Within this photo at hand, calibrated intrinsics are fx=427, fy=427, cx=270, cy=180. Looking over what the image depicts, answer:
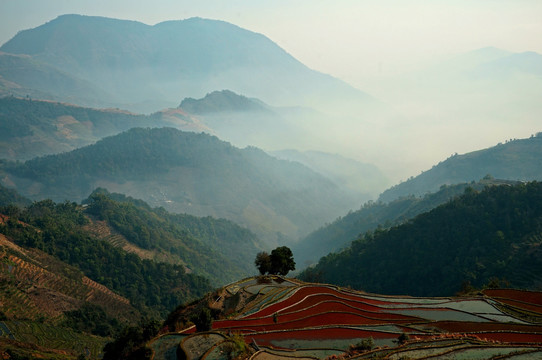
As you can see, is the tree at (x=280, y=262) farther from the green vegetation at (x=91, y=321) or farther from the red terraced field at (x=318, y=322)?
the green vegetation at (x=91, y=321)

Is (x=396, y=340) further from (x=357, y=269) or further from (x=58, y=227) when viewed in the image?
(x=58, y=227)

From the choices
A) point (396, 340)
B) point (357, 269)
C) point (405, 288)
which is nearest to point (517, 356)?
point (396, 340)

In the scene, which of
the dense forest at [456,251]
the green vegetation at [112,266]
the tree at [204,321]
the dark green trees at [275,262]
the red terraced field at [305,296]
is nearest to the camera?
the tree at [204,321]

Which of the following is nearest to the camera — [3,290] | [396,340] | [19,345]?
[396,340]

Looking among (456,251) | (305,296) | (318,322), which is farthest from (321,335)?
(456,251)

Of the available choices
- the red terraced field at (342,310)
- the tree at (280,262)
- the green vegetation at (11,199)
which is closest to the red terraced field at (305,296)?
the red terraced field at (342,310)

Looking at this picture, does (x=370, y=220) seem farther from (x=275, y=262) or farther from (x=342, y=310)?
(x=342, y=310)

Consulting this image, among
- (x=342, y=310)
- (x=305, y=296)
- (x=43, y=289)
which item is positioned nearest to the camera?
(x=342, y=310)
